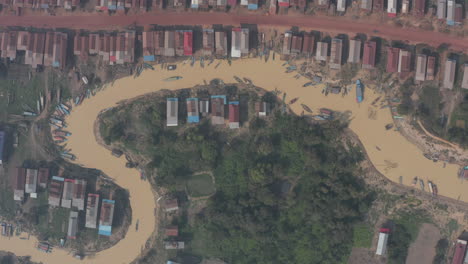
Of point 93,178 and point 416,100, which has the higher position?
point 416,100

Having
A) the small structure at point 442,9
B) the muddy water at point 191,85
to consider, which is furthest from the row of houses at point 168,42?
the small structure at point 442,9

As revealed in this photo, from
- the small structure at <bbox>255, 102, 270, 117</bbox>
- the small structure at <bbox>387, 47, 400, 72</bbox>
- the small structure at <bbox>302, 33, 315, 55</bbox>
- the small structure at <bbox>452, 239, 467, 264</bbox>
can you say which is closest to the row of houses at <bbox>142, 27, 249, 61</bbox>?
the small structure at <bbox>255, 102, 270, 117</bbox>

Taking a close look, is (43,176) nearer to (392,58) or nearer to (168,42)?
(168,42)

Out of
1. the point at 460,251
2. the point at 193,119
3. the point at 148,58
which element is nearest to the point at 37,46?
the point at 148,58

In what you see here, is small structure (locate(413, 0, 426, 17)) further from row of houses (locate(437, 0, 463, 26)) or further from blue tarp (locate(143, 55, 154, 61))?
blue tarp (locate(143, 55, 154, 61))

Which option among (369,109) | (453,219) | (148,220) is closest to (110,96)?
(148,220)

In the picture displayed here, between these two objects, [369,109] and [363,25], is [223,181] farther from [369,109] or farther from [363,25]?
[363,25]
